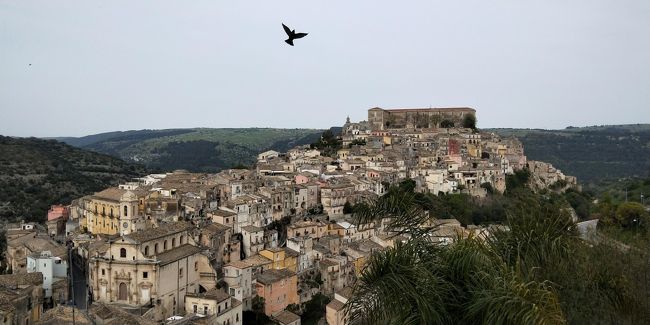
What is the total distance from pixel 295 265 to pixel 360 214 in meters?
27.2

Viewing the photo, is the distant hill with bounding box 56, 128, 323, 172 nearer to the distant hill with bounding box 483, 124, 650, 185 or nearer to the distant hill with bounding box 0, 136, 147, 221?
the distant hill with bounding box 0, 136, 147, 221

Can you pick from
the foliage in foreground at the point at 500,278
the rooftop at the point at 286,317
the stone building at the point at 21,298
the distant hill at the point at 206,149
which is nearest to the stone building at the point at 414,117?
the distant hill at the point at 206,149

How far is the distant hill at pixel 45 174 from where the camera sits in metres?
56.9

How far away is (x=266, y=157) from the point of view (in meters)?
72.9

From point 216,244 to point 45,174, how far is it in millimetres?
43486

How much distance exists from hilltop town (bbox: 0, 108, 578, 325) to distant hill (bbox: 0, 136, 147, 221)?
1176cm

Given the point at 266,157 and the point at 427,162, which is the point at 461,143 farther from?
the point at 266,157

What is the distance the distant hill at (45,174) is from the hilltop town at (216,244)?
38.6ft

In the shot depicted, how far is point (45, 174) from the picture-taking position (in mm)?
70062

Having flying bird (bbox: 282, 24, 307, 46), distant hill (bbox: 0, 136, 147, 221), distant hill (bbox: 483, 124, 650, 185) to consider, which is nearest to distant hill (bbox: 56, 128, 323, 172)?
distant hill (bbox: 0, 136, 147, 221)

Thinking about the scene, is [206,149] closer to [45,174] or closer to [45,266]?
[45,174]

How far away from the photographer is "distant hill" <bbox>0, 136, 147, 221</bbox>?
5691 centimetres

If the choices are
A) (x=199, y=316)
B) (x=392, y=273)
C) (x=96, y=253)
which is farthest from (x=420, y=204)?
(x=96, y=253)

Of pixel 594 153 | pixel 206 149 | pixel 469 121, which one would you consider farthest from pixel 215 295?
pixel 206 149
